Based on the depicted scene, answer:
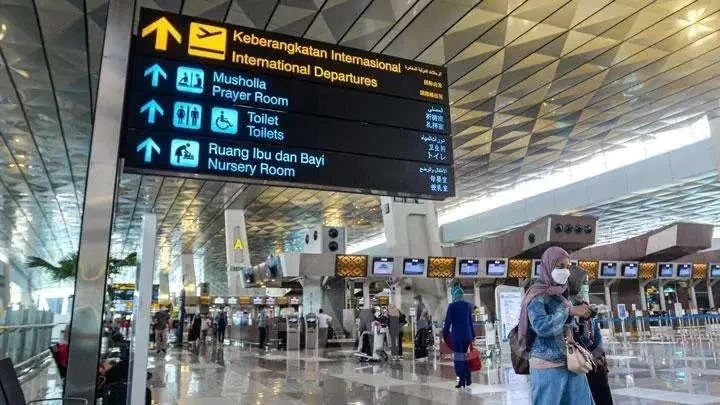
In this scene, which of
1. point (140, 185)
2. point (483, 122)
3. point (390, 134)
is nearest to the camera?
point (390, 134)

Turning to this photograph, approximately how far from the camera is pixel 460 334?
826 centimetres

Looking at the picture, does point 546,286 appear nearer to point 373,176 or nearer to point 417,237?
point 373,176

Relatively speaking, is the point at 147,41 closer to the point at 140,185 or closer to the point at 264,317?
the point at 140,185

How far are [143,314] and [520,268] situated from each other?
2118 centimetres

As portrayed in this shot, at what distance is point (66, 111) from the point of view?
14773 millimetres

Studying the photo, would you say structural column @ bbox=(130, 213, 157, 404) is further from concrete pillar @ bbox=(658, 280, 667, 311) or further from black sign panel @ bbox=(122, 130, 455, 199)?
concrete pillar @ bbox=(658, 280, 667, 311)

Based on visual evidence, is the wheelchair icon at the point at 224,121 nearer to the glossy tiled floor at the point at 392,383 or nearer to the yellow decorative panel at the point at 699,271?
the glossy tiled floor at the point at 392,383

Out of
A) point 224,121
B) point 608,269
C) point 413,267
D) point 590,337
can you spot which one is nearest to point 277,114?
point 224,121

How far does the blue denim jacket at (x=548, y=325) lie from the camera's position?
3.50 metres

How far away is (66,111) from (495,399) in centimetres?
1340

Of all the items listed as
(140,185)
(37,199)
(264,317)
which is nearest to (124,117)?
(140,185)

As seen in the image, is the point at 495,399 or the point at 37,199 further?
the point at 37,199

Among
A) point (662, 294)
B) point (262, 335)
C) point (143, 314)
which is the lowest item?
point (262, 335)

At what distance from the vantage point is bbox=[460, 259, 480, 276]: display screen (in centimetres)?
2161
